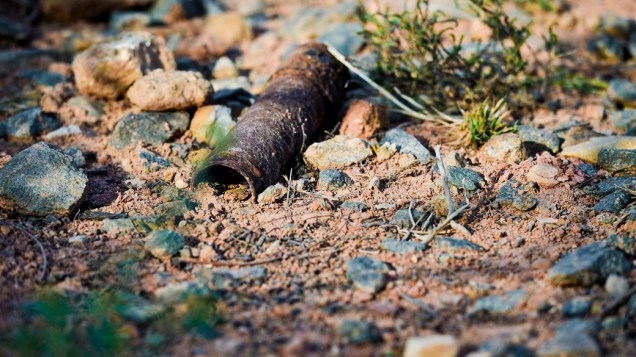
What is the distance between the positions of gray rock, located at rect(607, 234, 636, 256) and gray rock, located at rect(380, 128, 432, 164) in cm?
137

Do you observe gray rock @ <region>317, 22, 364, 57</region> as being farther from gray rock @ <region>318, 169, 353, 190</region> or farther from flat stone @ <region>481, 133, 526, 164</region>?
gray rock @ <region>318, 169, 353, 190</region>

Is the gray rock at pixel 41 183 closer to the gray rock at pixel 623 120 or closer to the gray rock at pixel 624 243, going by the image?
the gray rock at pixel 624 243

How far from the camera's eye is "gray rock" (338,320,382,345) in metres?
2.60

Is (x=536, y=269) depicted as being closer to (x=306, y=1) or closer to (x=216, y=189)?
(x=216, y=189)

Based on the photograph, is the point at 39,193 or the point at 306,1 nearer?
the point at 39,193

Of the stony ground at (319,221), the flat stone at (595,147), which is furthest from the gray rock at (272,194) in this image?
the flat stone at (595,147)

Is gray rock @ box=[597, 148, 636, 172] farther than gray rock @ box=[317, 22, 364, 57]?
No

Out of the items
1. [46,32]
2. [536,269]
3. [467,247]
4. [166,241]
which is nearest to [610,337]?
[536,269]

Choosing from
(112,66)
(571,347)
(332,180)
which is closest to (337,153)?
(332,180)

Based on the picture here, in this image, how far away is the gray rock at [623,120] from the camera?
4996mm

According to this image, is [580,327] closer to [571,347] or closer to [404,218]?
[571,347]

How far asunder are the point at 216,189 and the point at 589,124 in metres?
3.05

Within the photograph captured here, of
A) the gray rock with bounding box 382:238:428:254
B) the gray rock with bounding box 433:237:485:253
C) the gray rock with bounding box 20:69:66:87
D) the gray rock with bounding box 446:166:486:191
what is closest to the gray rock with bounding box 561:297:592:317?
the gray rock with bounding box 433:237:485:253

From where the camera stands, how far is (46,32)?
6.94 m
